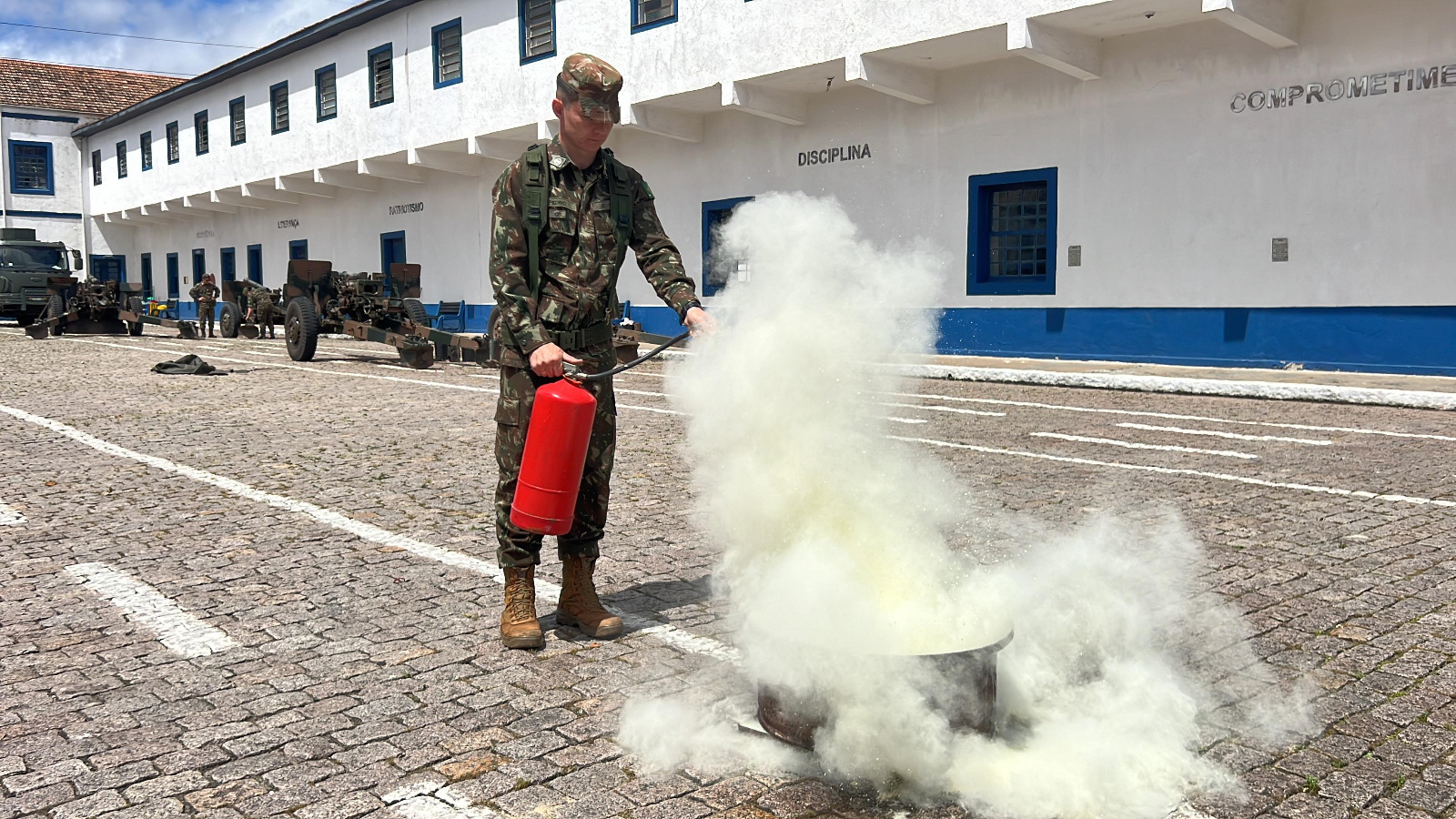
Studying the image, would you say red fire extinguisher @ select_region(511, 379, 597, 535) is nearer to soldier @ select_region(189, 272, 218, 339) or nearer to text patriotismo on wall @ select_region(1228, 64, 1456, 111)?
text patriotismo on wall @ select_region(1228, 64, 1456, 111)

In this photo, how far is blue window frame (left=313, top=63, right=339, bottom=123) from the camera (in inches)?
1103

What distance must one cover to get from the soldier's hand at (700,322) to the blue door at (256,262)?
3453 cm

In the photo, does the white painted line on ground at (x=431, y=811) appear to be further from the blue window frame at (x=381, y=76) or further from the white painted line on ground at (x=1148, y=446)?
the blue window frame at (x=381, y=76)

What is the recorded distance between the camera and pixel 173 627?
168 inches

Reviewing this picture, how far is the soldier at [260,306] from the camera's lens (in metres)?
21.6

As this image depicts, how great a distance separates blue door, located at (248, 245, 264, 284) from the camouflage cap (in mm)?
34291

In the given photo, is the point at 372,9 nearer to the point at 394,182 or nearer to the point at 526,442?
the point at 394,182

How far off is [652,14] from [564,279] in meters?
17.1

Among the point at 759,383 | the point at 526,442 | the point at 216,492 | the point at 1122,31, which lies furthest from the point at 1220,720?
the point at 1122,31

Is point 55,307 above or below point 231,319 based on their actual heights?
above

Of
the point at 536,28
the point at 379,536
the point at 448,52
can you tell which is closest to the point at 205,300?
the point at 448,52

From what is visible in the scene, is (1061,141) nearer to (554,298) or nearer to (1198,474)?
(1198,474)

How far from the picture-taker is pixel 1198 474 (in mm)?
7449

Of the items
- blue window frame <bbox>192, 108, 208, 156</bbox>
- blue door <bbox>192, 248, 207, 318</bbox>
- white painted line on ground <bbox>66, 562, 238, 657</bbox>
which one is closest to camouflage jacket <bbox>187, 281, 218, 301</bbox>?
blue window frame <bbox>192, 108, 208, 156</bbox>
